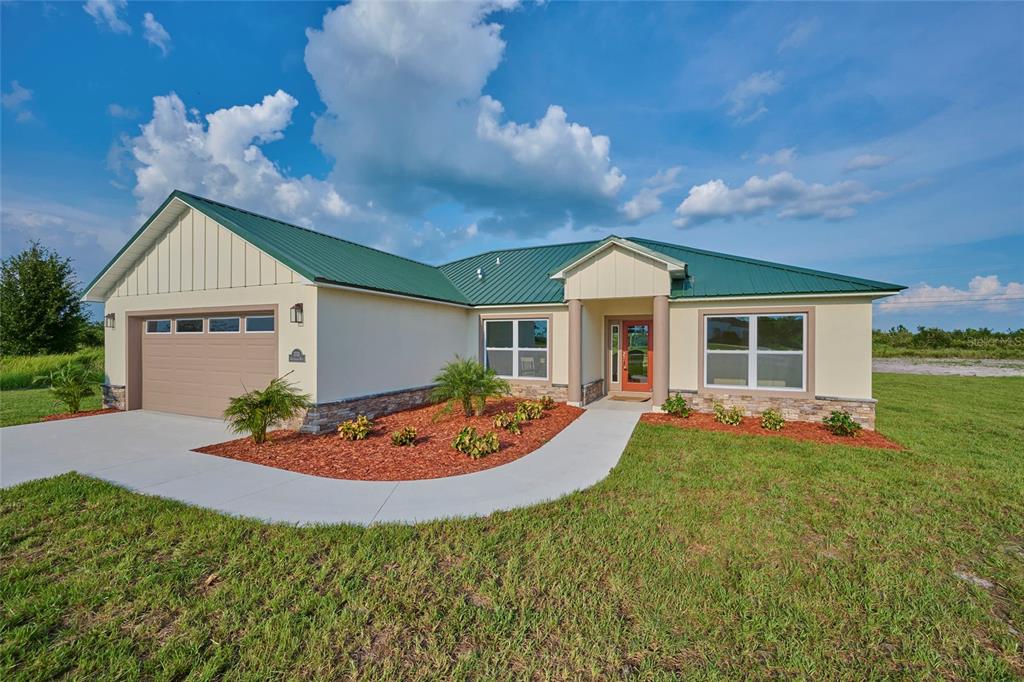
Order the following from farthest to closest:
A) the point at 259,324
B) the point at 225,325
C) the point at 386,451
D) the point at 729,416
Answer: the point at 225,325, the point at 729,416, the point at 259,324, the point at 386,451

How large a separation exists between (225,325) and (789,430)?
13524 millimetres

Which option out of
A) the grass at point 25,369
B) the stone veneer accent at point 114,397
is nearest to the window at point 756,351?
the stone veneer accent at point 114,397

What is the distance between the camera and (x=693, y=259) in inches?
481

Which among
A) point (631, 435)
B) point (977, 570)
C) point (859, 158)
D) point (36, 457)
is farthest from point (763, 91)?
point (36, 457)

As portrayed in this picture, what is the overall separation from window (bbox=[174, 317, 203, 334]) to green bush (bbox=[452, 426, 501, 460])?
8.00 metres

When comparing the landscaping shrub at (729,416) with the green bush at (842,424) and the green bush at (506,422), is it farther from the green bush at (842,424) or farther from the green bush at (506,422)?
the green bush at (506,422)

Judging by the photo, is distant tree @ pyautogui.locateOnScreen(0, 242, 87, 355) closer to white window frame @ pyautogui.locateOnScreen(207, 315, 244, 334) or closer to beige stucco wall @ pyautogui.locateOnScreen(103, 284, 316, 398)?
beige stucco wall @ pyautogui.locateOnScreen(103, 284, 316, 398)

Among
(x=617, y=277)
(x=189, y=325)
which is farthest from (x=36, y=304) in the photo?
(x=617, y=277)

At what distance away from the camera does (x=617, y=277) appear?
36.1 ft

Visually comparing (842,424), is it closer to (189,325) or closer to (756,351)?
(756,351)

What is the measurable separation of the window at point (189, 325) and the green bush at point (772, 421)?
45.8 ft

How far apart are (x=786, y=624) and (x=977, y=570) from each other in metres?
2.41

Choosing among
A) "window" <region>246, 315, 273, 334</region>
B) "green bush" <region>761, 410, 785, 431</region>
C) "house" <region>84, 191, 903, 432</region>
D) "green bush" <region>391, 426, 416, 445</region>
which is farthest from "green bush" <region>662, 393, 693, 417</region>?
"window" <region>246, 315, 273, 334</region>

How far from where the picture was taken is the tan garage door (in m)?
9.13
